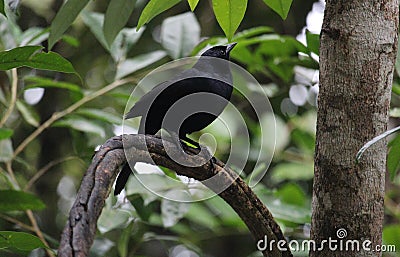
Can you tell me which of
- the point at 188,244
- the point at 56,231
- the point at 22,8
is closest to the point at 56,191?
the point at 56,231

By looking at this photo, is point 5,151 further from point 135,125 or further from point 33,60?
point 33,60

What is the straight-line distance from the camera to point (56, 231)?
2801mm

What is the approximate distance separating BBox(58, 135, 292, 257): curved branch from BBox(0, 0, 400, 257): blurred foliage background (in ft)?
0.87

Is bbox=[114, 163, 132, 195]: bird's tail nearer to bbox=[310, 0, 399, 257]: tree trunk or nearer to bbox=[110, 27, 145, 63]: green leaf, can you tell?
bbox=[310, 0, 399, 257]: tree trunk

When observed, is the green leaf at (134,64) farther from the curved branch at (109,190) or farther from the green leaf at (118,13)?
the curved branch at (109,190)

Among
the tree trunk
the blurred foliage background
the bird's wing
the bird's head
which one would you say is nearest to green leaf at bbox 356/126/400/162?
the tree trunk

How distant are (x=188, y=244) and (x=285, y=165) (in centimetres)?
75

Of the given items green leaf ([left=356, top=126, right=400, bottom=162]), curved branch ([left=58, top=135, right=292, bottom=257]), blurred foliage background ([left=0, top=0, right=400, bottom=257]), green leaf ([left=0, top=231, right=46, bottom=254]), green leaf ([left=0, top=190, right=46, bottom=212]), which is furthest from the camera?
blurred foliage background ([left=0, top=0, right=400, bottom=257])

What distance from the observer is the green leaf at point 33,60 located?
1125 mm

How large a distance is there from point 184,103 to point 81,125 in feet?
1.57

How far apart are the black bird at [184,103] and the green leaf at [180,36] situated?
33 centimetres

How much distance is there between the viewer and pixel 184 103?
1523 mm

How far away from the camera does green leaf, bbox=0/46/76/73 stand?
3.69ft

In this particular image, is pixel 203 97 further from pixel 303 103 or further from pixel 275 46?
pixel 303 103
